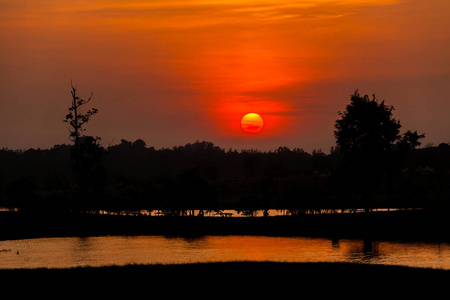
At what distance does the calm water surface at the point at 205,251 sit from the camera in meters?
51.2

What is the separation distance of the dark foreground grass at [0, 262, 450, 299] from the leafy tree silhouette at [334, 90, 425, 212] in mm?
55665

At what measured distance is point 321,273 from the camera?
112 ft

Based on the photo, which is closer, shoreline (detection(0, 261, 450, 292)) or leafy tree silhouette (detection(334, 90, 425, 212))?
shoreline (detection(0, 261, 450, 292))

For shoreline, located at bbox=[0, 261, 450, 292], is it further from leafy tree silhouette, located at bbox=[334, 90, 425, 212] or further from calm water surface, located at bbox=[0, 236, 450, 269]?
leafy tree silhouette, located at bbox=[334, 90, 425, 212]

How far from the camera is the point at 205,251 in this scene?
193 feet

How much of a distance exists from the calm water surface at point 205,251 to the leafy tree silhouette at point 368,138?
24321 millimetres

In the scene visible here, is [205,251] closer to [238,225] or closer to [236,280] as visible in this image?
[238,225]

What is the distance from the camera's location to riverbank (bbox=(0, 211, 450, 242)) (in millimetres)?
75875

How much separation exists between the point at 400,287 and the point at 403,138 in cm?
6716

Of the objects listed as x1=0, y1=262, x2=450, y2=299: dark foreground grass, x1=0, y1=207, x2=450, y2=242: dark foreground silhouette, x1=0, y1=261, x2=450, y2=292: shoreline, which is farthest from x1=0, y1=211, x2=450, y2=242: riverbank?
x1=0, y1=262, x2=450, y2=299: dark foreground grass

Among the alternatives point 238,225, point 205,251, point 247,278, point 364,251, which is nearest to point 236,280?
point 247,278

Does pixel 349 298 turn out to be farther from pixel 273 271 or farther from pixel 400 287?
pixel 273 271

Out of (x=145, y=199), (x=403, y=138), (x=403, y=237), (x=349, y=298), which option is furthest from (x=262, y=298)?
(x=145, y=199)

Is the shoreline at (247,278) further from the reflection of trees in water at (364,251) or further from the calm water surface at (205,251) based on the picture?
the reflection of trees in water at (364,251)
